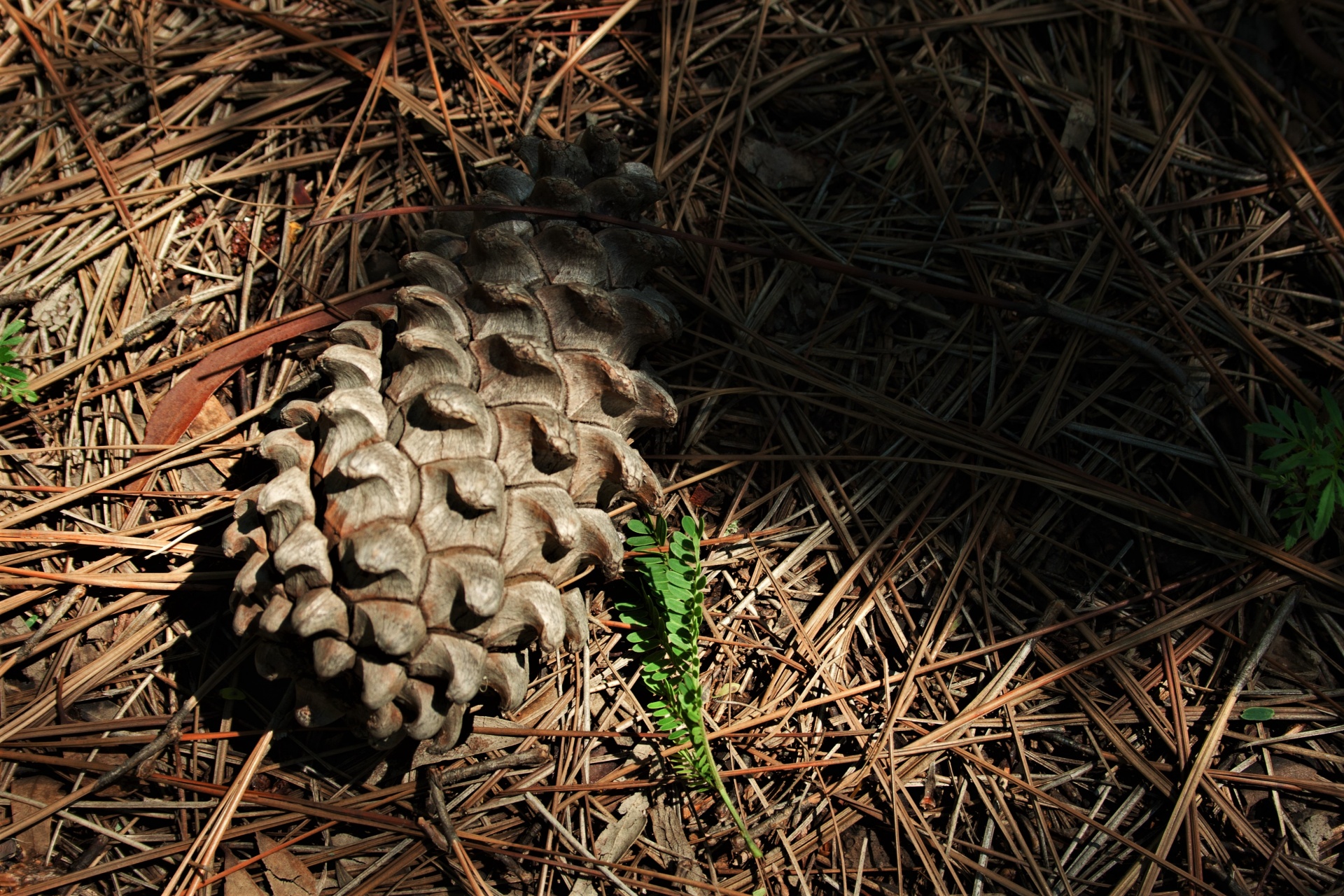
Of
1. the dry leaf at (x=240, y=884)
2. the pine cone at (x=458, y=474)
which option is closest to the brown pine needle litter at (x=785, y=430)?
the dry leaf at (x=240, y=884)

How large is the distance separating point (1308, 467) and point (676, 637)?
1515 mm

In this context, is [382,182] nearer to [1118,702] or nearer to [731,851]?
[731,851]

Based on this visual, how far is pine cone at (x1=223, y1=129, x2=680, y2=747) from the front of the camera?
4.34ft

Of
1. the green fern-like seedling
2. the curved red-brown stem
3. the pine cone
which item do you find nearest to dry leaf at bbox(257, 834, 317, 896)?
the pine cone

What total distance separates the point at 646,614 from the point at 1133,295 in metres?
1.54

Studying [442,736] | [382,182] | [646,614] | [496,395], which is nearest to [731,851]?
[646,614]

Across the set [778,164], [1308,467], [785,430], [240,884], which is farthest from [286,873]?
[1308,467]

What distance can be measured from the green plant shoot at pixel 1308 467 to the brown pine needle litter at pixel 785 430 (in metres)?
→ 0.10

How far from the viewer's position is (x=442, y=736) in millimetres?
1499

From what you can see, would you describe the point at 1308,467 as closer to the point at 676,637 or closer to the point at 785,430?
the point at 785,430

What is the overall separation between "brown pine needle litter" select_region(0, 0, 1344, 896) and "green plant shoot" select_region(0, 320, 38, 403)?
0.06m

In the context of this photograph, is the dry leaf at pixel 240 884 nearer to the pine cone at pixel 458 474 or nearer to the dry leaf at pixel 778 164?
the pine cone at pixel 458 474

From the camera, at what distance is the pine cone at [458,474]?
132cm

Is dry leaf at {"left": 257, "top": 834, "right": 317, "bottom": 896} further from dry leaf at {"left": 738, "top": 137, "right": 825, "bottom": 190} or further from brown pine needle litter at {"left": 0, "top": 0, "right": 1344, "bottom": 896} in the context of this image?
dry leaf at {"left": 738, "top": 137, "right": 825, "bottom": 190}
